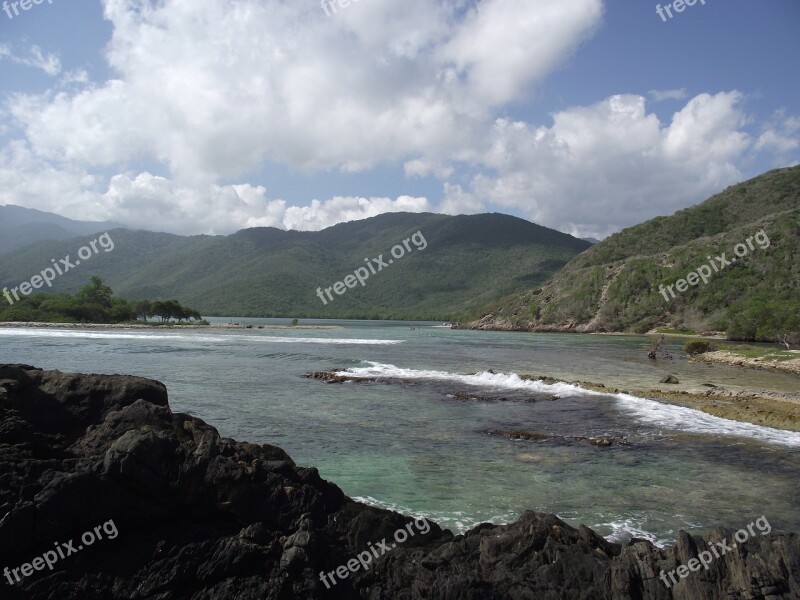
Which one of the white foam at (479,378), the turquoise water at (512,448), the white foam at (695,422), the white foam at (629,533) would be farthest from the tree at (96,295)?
the white foam at (629,533)

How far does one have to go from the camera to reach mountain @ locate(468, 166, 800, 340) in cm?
7600

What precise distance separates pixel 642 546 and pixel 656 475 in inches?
247

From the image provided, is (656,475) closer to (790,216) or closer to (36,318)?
(790,216)

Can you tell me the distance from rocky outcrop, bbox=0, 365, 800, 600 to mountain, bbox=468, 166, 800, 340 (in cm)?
5824

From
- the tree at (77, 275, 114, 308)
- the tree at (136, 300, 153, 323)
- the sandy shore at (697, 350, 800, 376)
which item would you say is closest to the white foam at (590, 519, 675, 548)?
the sandy shore at (697, 350, 800, 376)

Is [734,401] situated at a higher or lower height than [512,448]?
lower

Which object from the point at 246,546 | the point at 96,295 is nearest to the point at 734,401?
the point at 246,546

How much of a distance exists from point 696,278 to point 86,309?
13055 cm

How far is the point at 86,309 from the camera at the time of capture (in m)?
113

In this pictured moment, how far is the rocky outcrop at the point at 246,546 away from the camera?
5457mm

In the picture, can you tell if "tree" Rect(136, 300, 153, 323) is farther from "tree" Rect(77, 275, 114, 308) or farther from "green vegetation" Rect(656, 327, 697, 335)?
"green vegetation" Rect(656, 327, 697, 335)

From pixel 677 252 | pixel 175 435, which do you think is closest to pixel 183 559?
pixel 175 435

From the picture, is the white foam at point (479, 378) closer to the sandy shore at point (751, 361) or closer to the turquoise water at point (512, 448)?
the turquoise water at point (512, 448)

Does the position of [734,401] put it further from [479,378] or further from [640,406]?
[479,378]
